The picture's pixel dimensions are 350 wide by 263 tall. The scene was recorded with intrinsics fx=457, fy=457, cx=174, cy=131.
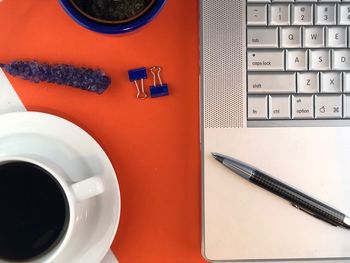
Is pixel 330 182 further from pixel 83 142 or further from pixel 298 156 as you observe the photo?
pixel 83 142

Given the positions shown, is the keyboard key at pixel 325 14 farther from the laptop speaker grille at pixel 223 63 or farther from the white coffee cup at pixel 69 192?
the white coffee cup at pixel 69 192

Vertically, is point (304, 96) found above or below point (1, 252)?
above

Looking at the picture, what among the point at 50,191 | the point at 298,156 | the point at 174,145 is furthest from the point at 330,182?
the point at 50,191

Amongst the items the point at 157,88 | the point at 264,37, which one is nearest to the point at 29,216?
the point at 157,88

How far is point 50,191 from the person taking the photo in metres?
0.45

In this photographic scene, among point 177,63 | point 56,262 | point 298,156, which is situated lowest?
point 56,262

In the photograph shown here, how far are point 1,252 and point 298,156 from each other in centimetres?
32

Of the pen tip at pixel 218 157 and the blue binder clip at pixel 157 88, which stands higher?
the blue binder clip at pixel 157 88

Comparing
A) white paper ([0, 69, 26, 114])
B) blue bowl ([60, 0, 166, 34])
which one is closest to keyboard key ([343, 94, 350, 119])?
blue bowl ([60, 0, 166, 34])

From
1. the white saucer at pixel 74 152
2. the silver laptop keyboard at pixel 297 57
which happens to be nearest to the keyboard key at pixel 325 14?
the silver laptop keyboard at pixel 297 57

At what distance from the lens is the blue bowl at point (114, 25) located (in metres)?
0.43

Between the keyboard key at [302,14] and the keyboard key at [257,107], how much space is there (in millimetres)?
84

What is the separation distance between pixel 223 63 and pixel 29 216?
0.25 meters

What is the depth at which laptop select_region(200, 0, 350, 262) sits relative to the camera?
464mm
